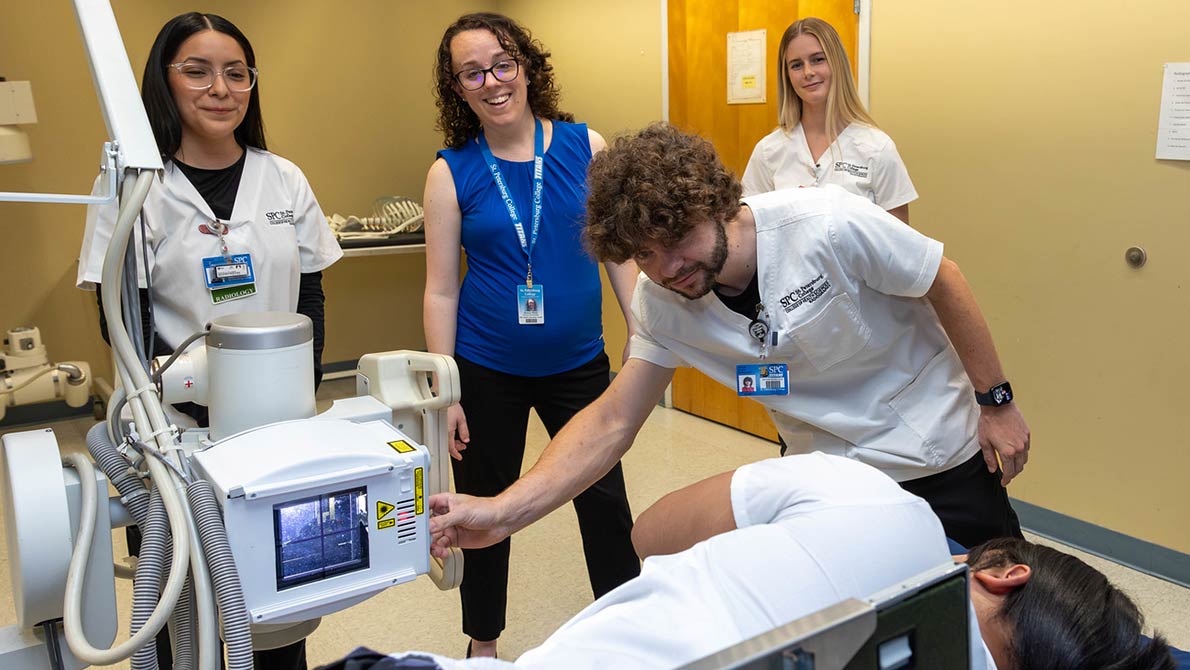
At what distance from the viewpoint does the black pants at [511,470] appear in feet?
7.35

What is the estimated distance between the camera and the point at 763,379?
1604mm

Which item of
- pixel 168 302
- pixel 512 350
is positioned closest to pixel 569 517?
pixel 512 350

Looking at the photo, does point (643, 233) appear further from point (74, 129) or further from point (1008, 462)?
point (74, 129)

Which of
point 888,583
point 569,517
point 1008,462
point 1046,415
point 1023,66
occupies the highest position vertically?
point 1023,66

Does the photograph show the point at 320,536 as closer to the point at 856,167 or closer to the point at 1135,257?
the point at 856,167

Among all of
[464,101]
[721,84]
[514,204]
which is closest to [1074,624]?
[514,204]

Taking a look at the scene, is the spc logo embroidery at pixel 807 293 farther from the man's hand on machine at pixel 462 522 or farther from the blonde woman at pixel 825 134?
the blonde woman at pixel 825 134

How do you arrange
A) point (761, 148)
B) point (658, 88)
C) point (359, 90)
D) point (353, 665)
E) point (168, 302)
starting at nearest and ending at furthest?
point (353, 665) < point (168, 302) < point (761, 148) < point (658, 88) < point (359, 90)

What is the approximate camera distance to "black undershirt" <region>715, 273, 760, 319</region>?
159cm

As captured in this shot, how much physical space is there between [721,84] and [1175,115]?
170 cm

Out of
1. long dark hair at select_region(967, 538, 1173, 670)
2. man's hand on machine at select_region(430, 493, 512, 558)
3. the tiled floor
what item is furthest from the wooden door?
long dark hair at select_region(967, 538, 1173, 670)

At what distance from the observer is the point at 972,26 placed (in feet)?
9.52

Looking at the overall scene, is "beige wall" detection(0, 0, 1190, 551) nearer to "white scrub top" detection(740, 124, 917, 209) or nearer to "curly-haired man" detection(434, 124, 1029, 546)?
"white scrub top" detection(740, 124, 917, 209)

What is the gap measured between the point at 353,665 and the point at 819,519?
19.6 inches
